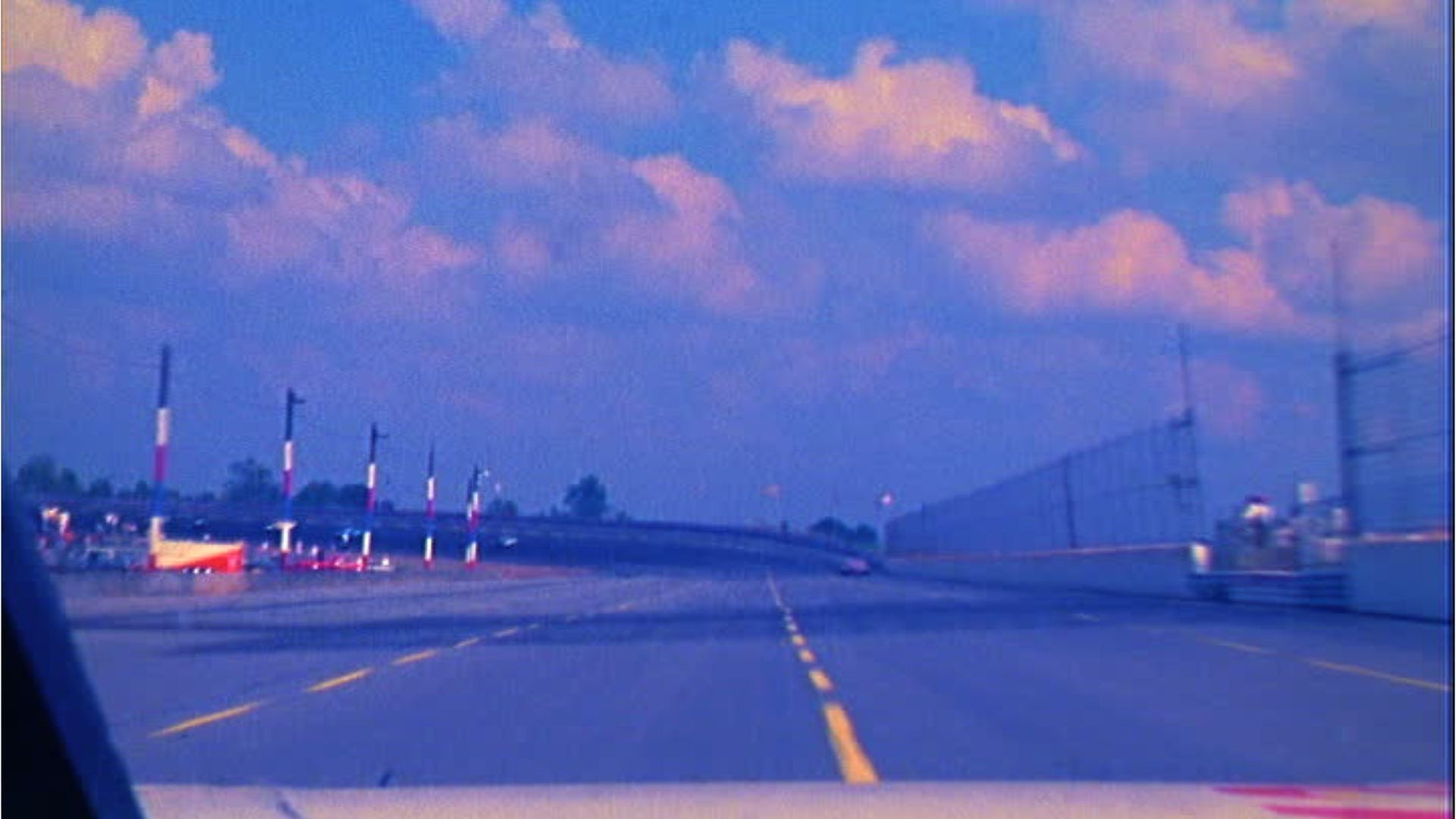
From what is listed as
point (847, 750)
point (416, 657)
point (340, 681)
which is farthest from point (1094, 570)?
point (847, 750)

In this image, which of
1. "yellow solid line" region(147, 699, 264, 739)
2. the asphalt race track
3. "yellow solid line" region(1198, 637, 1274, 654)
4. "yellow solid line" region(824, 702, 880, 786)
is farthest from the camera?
"yellow solid line" region(1198, 637, 1274, 654)

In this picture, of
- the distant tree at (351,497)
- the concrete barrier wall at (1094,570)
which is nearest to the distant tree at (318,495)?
the distant tree at (351,497)

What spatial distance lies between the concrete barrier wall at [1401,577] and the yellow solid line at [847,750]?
18.5m

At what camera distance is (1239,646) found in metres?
26.1

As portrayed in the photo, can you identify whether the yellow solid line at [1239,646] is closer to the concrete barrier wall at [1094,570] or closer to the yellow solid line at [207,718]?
the yellow solid line at [207,718]

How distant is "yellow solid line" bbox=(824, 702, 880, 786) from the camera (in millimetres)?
11781

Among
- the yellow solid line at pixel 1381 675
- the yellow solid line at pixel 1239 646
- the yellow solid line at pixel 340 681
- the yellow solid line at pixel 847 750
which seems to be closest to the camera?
the yellow solid line at pixel 847 750

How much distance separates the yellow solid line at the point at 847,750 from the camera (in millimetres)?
11781

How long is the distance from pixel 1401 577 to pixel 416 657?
18977mm

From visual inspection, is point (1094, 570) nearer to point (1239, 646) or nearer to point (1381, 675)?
point (1239, 646)

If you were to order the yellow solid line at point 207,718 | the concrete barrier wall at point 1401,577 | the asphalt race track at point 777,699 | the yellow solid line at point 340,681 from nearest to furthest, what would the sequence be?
the asphalt race track at point 777,699
the yellow solid line at point 207,718
the yellow solid line at point 340,681
the concrete barrier wall at point 1401,577

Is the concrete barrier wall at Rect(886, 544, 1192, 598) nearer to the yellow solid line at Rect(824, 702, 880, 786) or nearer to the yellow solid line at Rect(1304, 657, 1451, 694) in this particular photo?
the yellow solid line at Rect(1304, 657, 1451, 694)

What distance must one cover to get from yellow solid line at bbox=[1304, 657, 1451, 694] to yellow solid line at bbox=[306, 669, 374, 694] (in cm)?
1127

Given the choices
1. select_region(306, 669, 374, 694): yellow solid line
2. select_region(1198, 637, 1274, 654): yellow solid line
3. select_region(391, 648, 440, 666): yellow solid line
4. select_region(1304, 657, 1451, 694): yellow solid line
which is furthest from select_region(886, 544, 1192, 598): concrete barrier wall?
select_region(306, 669, 374, 694): yellow solid line
